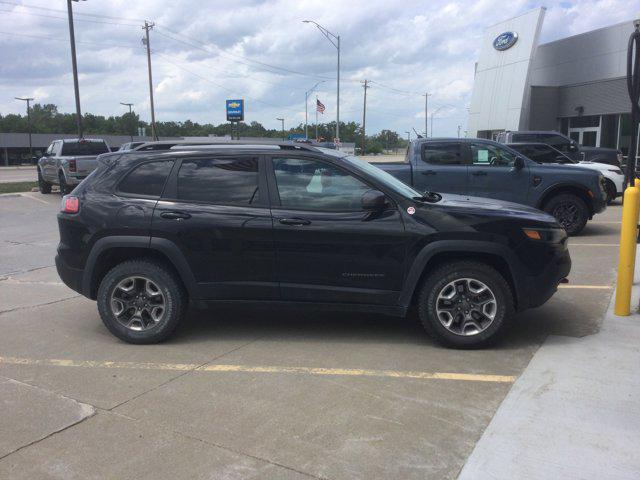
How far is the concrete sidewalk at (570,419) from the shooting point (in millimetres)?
3141

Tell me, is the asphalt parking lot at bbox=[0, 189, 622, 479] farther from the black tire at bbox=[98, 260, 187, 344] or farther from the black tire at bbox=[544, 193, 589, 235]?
the black tire at bbox=[544, 193, 589, 235]

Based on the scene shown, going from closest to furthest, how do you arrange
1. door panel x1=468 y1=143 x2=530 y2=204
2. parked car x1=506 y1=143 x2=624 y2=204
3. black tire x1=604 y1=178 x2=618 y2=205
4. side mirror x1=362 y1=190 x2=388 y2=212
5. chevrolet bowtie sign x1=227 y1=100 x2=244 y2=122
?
side mirror x1=362 y1=190 x2=388 y2=212 < door panel x1=468 y1=143 x2=530 y2=204 < parked car x1=506 y1=143 x2=624 y2=204 < black tire x1=604 y1=178 x2=618 y2=205 < chevrolet bowtie sign x1=227 y1=100 x2=244 y2=122

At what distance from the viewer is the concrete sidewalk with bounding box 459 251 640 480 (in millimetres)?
3141

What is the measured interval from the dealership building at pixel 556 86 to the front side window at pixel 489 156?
709 inches

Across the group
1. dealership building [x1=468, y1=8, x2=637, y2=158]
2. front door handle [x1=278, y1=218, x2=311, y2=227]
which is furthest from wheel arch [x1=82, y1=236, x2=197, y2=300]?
dealership building [x1=468, y1=8, x2=637, y2=158]

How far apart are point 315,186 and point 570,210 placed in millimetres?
7307

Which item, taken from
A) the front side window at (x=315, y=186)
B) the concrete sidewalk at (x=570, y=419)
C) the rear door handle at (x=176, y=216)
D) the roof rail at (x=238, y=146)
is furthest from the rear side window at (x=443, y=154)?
the rear door handle at (x=176, y=216)

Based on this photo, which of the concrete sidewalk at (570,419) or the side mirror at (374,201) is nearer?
the concrete sidewalk at (570,419)

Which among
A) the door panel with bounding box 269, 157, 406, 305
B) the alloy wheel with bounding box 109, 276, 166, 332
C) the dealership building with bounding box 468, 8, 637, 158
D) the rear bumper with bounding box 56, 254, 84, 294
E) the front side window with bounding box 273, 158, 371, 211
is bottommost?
the alloy wheel with bounding box 109, 276, 166, 332

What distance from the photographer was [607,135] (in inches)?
1137

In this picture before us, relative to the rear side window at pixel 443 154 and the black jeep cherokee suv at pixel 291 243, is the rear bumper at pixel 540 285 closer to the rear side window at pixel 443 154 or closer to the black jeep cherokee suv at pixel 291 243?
the black jeep cherokee suv at pixel 291 243

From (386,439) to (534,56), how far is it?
33975 millimetres

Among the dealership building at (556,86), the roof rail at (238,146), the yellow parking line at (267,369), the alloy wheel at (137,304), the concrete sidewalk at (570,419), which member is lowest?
the yellow parking line at (267,369)

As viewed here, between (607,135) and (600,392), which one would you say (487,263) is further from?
(607,135)
